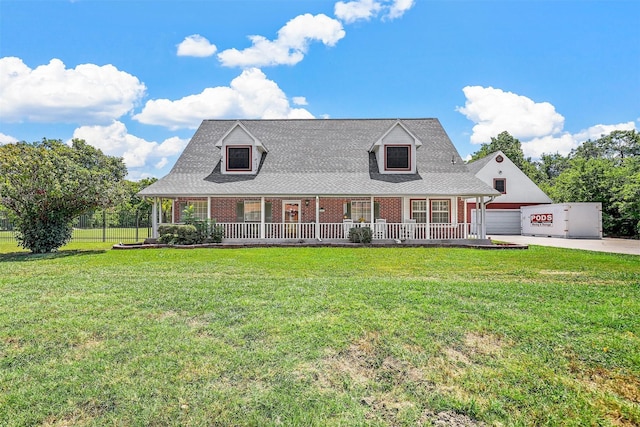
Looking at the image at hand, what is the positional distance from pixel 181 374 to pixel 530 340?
12.7 ft

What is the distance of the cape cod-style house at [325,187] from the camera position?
17.3 metres

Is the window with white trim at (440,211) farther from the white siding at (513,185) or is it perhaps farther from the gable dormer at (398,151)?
the white siding at (513,185)

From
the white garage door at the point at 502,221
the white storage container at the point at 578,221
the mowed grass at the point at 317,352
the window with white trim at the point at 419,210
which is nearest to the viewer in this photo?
the mowed grass at the point at 317,352

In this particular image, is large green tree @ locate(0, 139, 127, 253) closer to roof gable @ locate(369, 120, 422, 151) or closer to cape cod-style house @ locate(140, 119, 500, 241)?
cape cod-style house @ locate(140, 119, 500, 241)

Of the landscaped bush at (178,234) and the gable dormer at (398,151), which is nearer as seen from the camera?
the landscaped bush at (178,234)

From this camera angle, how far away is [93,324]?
4684 millimetres

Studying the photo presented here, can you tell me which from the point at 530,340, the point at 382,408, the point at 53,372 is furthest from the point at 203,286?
the point at 530,340

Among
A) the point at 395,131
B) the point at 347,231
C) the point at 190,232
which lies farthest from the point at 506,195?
the point at 190,232

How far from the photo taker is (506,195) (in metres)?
29.0

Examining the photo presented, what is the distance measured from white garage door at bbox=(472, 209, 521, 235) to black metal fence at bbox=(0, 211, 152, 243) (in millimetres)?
24747

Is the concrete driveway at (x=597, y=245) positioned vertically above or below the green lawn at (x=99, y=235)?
below

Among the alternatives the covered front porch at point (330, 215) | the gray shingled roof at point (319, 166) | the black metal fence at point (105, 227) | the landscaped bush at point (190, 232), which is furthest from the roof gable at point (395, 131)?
the black metal fence at point (105, 227)

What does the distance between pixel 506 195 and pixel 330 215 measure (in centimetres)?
1785

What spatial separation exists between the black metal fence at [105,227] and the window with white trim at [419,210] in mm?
15730
